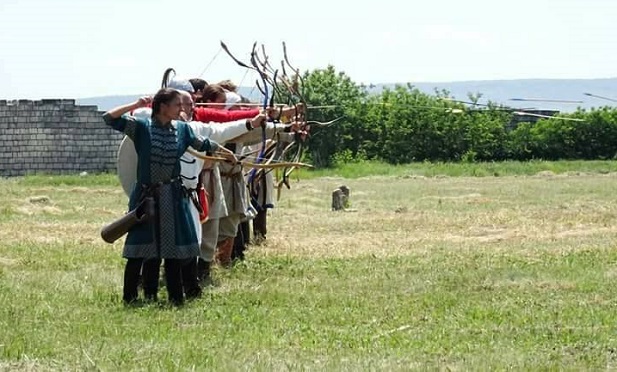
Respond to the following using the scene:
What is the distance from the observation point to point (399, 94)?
44188 mm

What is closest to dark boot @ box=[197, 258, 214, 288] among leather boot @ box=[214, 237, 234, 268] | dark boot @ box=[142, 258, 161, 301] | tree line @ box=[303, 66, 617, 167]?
leather boot @ box=[214, 237, 234, 268]

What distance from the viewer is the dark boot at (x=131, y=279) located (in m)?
8.99

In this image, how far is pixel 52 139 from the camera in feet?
120

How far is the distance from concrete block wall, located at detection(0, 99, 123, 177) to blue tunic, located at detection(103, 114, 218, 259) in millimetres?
28000

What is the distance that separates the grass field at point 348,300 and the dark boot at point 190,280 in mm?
133

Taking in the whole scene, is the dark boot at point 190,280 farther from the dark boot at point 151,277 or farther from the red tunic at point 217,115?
the red tunic at point 217,115

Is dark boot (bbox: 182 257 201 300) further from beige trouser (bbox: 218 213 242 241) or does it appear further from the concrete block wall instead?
the concrete block wall

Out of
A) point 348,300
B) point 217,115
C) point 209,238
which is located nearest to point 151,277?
point 209,238

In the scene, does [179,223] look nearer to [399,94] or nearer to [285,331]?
[285,331]

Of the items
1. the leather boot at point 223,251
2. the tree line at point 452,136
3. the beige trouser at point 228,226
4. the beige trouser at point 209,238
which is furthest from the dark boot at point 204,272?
the tree line at point 452,136

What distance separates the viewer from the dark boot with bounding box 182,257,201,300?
9375 mm

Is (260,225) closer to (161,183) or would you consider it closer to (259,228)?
(259,228)

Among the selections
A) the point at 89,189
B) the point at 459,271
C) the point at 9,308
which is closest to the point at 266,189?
the point at 459,271

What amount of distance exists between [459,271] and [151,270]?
2.72 meters
